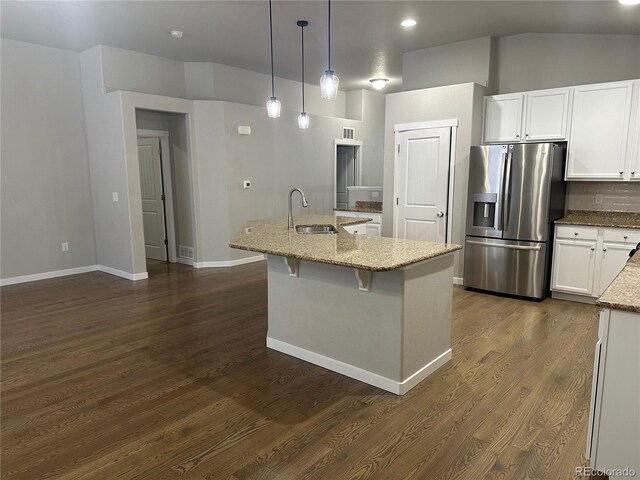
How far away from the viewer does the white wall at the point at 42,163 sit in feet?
17.0

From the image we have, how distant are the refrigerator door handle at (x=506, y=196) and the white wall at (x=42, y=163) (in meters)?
5.44

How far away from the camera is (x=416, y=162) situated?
5.25 m

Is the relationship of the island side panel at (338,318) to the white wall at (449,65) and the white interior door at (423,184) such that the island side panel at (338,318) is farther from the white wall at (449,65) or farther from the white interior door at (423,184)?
the white wall at (449,65)

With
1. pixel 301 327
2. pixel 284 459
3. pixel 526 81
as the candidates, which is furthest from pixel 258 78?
pixel 284 459

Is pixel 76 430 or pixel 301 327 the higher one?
pixel 301 327

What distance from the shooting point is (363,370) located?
9.19 ft

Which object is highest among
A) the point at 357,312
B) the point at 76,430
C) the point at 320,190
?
the point at 320,190

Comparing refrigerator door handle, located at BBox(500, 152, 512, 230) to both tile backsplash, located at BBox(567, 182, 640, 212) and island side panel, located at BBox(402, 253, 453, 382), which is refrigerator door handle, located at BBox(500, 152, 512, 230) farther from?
island side panel, located at BBox(402, 253, 453, 382)

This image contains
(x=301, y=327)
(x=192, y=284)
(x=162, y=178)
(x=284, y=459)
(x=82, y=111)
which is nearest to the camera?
(x=284, y=459)

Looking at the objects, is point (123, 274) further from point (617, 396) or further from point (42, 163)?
point (617, 396)

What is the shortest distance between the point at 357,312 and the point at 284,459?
3.38 feet

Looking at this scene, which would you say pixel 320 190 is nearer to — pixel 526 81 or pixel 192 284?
pixel 192 284

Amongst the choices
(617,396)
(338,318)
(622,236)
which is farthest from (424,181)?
(617,396)

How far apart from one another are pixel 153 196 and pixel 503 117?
5178 millimetres
